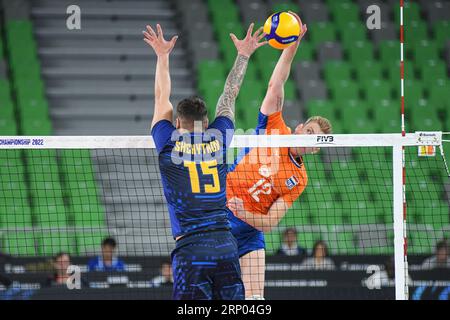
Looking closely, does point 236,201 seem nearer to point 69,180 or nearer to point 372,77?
point 69,180

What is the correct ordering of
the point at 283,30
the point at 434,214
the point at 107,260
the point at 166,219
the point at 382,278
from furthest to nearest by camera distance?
the point at 434,214, the point at 166,219, the point at 107,260, the point at 382,278, the point at 283,30

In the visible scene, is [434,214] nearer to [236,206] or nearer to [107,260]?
[107,260]

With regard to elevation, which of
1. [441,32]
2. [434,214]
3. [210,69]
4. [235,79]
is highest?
[441,32]

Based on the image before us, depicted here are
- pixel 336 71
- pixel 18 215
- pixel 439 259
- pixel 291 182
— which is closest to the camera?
pixel 291 182

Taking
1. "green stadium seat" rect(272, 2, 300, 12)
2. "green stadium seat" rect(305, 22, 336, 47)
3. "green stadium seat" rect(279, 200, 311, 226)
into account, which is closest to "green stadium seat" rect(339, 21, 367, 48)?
"green stadium seat" rect(305, 22, 336, 47)

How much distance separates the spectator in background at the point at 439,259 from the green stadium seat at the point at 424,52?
7.56m

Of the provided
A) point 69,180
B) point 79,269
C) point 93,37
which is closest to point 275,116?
point 79,269

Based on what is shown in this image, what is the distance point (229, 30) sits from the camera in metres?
19.1

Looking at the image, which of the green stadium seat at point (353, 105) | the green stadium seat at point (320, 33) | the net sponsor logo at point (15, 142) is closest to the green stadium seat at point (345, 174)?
the green stadium seat at point (353, 105)

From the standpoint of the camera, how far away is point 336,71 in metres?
18.9

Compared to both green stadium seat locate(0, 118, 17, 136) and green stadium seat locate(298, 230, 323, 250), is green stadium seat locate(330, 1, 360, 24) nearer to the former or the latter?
green stadium seat locate(298, 230, 323, 250)

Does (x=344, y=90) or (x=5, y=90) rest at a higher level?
(x=344, y=90)

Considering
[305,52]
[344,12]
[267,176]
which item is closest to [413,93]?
[305,52]

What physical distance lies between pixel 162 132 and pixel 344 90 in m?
12.1
